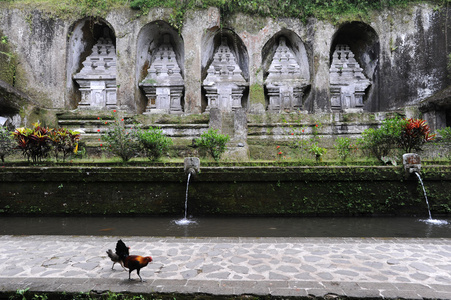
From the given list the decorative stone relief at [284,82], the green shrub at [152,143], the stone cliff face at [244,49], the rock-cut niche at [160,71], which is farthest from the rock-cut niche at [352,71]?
the green shrub at [152,143]

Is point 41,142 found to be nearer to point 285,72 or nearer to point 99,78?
point 99,78

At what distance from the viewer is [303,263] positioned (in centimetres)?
275

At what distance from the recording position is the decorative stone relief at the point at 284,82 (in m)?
13.2

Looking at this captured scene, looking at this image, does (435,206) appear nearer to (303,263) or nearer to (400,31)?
(303,263)

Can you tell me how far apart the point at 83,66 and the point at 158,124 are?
6.38m

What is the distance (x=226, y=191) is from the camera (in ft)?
17.2

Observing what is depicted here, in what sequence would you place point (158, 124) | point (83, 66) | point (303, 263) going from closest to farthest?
point (303, 263) → point (158, 124) → point (83, 66)

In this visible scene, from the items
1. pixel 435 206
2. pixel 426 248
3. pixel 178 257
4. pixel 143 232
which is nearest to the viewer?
pixel 178 257

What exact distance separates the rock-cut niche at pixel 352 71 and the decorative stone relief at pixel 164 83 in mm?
7095

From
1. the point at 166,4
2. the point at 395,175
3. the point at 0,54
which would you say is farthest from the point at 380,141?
the point at 0,54

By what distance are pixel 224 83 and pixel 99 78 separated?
5572mm

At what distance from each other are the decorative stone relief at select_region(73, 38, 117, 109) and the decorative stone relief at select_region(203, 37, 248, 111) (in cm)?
433

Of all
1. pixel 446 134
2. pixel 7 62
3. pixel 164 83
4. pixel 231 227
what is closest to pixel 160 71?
pixel 164 83

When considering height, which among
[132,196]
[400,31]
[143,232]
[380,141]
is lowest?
[143,232]
